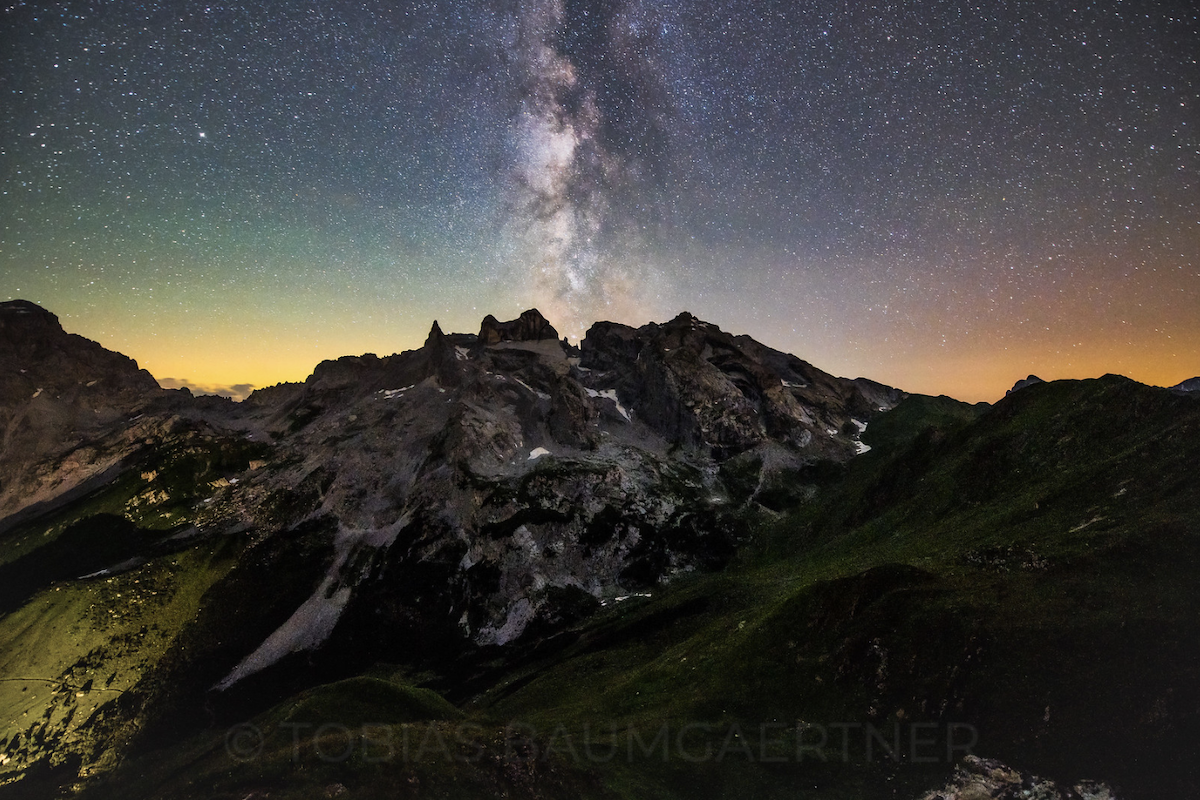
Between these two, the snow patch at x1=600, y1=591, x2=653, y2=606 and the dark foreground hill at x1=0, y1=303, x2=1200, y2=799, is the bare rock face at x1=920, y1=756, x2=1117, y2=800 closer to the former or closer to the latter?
the dark foreground hill at x1=0, y1=303, x2=1200, y2=799

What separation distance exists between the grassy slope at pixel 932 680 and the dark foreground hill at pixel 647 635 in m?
0.29

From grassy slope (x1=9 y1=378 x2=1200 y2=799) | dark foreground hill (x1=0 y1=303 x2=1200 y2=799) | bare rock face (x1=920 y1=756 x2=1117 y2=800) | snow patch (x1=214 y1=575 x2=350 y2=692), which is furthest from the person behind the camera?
snow patch (x1=214 y1=575 x2=350 y2=692)

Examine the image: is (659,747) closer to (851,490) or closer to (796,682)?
(796,682)

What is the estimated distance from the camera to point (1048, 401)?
11331cm

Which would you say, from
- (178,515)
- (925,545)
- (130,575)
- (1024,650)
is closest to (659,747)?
(1024,650)

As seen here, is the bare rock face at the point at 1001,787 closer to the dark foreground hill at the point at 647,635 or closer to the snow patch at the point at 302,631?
the dark foreground hill at the point at 647,635

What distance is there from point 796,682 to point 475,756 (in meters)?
36.6

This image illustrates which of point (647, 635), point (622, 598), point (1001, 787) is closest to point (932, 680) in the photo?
point (1001, 787)

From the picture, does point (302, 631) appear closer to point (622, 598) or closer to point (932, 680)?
point (622, 598)

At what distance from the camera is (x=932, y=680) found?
167ft

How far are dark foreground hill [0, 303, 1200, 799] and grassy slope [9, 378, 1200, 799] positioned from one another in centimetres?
29

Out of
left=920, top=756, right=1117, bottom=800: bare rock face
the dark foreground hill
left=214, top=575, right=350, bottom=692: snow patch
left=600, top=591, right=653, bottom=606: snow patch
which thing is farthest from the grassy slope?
left=600, top=591, right=653, bottom=606: snow patch

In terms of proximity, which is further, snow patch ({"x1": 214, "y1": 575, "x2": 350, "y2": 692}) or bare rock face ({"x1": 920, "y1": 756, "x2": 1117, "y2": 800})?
snow patch ({"x1": 214, "y1": 575, "x2": 350, "y2": 692})

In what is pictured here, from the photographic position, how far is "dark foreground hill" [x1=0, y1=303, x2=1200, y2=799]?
1806 inches
